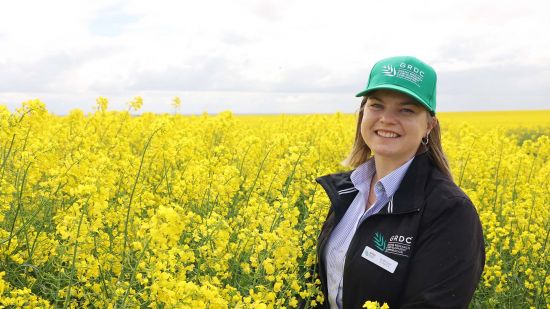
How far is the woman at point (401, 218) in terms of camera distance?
88.3 inches

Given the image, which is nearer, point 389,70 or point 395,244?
point 395,244

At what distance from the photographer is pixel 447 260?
2.21 metres

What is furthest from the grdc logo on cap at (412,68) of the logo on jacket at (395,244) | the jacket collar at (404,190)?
the logo on jacket at (395,244)

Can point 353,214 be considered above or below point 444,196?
below

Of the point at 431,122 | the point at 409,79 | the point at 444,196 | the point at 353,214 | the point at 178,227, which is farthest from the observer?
the point at 353,214

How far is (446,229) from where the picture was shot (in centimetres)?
225

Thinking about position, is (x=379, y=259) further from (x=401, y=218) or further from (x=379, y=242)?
(x=401, y=218)

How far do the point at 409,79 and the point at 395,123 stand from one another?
0.21 m

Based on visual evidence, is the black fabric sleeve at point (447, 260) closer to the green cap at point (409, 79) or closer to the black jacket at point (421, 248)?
the black jacket at point (421, 248)

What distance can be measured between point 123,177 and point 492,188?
307 centimetres

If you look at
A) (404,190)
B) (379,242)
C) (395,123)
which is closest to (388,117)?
(395,123)

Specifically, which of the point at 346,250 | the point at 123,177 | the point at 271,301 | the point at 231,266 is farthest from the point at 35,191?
the point at 346,250

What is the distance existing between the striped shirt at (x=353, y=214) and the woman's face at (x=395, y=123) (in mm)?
97

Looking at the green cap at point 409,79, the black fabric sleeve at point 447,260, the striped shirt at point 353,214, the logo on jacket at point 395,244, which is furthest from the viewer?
the striped shirt at point 353,214
